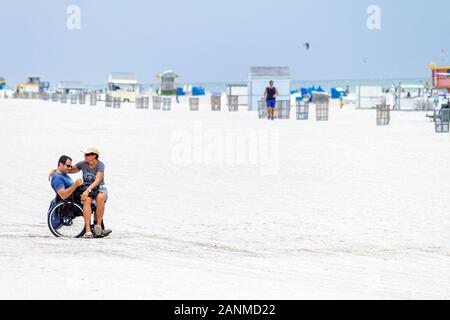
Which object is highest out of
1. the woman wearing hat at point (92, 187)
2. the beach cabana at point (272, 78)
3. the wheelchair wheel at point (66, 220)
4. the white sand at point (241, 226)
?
the beach cabana at point (272, 78)

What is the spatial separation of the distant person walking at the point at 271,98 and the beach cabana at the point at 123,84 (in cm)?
3432

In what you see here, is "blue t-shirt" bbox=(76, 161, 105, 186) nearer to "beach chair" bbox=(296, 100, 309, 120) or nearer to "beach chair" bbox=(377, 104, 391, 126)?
"beach chair" bbox=(377, 104, 391, 126)

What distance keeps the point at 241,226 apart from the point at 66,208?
6.72ft

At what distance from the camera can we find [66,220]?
9422 mm

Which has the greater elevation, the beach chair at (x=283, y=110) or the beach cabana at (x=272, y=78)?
the beach cabana at (x=272, y=78)

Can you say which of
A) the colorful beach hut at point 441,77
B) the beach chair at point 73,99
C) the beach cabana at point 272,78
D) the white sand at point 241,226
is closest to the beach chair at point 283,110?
the beach cabana at point 272,78

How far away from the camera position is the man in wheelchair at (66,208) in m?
9.35

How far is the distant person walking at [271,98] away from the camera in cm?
3219

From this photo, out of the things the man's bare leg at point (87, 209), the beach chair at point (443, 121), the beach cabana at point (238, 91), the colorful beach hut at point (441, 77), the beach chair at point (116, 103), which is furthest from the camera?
the beach cabana at point (238, 91)

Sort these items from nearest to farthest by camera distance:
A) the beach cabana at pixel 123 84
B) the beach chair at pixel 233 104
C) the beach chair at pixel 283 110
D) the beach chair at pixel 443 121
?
the beach chair at pixel 443 121, the beach chair at pixel 283 110, the beach chair at pixel 233 104, the beach cabana at pixel 123 84

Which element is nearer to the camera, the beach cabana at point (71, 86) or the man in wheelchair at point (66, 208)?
the man in wheelchair at point (66, 208)

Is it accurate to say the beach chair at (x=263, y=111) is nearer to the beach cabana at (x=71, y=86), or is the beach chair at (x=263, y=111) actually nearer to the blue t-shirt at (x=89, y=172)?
the blue t-shirt at (x=89, y=172)

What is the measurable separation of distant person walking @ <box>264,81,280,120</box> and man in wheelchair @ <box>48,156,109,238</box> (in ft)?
75.2

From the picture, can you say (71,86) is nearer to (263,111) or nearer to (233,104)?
(233,104)
